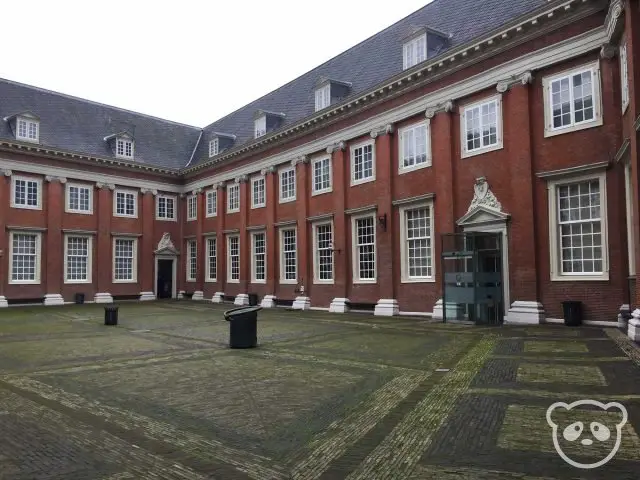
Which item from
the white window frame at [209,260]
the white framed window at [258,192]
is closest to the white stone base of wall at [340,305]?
the white framed window at [258,192]

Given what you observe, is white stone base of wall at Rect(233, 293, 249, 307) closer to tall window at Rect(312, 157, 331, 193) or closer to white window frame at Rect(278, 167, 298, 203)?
white window frame at Rect(278, 167, 298, 203)

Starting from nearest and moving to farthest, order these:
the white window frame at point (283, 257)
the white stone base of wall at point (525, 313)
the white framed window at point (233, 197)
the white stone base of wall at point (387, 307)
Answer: the white stone base of wall at point (525, 313) < the white stone base of wall at point (387, 307) < the white window frame at point (283, 257) < the white framed window at point (233, 197)

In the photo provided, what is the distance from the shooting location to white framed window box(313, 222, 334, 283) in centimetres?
2402

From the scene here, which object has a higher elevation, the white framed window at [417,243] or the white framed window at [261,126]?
the white framed window at [261,126]

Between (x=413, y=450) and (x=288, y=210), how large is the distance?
878 inches

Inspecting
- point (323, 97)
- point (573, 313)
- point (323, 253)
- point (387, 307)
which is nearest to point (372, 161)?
point (323, 97)

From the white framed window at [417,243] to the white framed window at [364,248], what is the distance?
1.69 m

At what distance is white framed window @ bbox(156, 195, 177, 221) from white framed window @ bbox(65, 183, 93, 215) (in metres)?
4.60

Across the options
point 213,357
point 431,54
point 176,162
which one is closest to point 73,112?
point 176,162

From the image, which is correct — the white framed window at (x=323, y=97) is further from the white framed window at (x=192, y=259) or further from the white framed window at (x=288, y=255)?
the white framed window at (x=192, y=259)

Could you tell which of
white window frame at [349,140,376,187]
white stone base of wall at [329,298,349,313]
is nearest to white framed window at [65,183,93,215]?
white stone base of wall at [329,298,349,313]

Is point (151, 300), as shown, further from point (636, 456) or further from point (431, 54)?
point (636, 456)

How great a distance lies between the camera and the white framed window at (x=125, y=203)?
32688mm

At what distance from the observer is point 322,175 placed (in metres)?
24.8
